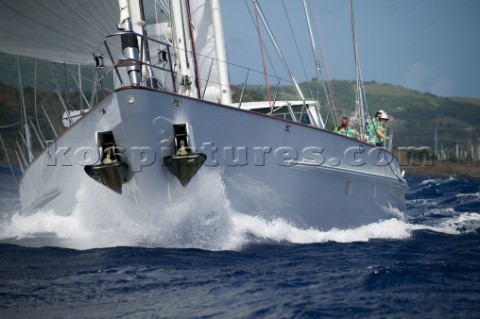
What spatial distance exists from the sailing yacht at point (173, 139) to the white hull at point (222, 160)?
0.02 meters

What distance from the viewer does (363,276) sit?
5988 millimetres

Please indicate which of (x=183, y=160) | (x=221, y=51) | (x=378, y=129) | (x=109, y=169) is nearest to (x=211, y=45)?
(x=221, y=51)

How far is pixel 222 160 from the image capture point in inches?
293

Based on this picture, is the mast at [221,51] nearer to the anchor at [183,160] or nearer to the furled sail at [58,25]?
the furled sail at [58,25]

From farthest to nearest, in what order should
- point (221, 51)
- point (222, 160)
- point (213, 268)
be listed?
1. point (221, 51)
2. point (222, 160)
3. point (213, 268)

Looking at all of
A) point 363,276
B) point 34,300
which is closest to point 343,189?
point 363,276

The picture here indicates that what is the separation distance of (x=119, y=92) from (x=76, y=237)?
2.39 meters

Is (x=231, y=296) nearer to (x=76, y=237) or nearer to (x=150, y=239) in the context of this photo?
(x=150, y=239)

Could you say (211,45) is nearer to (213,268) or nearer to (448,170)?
(213,268)

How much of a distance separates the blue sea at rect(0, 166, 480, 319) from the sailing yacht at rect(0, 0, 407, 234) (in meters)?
0.32

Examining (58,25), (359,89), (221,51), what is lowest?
(359,89)

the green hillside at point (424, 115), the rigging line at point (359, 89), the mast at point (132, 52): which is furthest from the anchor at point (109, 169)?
the green hillside at point (424, 115)

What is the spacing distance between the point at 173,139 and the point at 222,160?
76cm

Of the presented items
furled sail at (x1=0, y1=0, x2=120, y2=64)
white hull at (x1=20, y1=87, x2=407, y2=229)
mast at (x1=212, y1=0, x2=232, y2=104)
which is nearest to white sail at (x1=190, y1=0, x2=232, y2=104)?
mast at (x1=212, y1=0, x2=232, y2=104)
